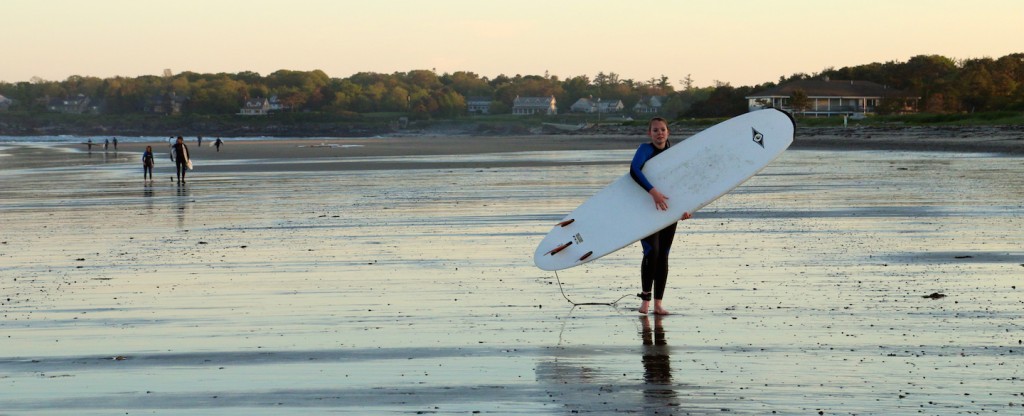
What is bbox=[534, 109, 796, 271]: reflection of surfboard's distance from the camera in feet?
30.0

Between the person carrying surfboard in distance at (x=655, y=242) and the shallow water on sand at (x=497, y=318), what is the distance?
9.0 inches

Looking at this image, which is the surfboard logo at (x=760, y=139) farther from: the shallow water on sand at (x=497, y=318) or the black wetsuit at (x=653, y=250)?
the shallow water on sand at (x=497, y=318)

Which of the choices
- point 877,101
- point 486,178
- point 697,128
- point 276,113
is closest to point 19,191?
point 486,178

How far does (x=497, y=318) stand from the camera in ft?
27.3

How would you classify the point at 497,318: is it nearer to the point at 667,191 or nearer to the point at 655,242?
the point at 655,242

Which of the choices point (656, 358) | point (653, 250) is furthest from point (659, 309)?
point (656, 358)

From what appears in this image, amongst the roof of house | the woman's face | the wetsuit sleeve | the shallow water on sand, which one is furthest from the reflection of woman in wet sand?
the roof of house

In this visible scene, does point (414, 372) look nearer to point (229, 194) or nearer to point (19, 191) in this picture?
point (229, 194)

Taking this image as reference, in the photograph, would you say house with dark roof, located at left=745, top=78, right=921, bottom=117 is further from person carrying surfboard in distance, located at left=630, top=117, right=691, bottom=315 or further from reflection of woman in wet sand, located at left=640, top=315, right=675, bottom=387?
reflection of woman in wet sand, located at left=640, top=315, right=675, bottom=387

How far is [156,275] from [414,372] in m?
5.21

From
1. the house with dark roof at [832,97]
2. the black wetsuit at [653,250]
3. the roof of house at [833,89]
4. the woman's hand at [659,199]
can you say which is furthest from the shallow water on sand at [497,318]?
the roof of house at [833,89]

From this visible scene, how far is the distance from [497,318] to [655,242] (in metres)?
1.38

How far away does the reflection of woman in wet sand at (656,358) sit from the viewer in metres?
6.11

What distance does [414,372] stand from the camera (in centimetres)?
658
